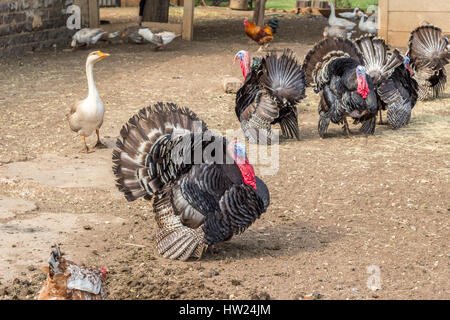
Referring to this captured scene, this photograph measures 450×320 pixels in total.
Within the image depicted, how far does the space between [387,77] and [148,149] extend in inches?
Answer: 177

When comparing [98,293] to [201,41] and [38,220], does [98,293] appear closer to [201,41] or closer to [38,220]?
[38,220]

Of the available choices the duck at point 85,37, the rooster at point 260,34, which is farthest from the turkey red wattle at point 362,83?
the duck at point 85,37

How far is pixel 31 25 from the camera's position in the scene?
13.4 m

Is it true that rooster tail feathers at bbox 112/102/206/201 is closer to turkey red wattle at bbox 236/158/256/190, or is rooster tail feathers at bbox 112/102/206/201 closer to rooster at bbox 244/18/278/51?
turkey red wattle at bbox 236/158/256/190

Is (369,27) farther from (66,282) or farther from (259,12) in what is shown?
(66,282)

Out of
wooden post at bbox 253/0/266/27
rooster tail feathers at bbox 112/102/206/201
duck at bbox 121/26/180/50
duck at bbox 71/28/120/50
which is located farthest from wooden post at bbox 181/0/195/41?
rooster tail feathers at bbox 112/102/206/201

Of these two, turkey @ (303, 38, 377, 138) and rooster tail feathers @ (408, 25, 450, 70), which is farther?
rooster tail feathers @ (408, 25, 450, 70)

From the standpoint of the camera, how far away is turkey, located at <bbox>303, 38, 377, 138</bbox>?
24.2 ft

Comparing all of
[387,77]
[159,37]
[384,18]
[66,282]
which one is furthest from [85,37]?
[66,282]

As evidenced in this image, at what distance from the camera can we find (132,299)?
3836 mm

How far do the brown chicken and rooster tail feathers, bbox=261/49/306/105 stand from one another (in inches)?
175

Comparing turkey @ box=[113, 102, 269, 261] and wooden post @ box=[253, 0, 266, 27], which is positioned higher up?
wooden post @ box=[253, 0, 266, 27]

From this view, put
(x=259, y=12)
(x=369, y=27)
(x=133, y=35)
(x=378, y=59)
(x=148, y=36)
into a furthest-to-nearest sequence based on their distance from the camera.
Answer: (x=369, y=27), (x=259, y=12), (x=133, y=35), (x=148, y=36), (x=378, y=59)

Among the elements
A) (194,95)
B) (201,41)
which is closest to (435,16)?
(201,41)
